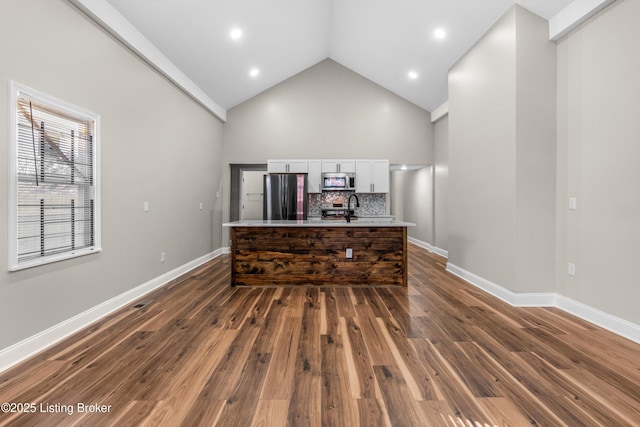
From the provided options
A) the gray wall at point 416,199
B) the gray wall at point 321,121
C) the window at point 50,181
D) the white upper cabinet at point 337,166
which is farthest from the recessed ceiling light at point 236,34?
the gray wall at point 416,199

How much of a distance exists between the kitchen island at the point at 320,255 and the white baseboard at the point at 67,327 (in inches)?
41.4

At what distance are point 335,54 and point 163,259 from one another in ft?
17.0

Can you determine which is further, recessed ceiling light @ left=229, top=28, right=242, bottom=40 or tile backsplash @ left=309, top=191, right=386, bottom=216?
tile backsplash @ left=309, top=191, right=386, bottom=216

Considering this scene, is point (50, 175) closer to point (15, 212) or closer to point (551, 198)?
point (15, 212)

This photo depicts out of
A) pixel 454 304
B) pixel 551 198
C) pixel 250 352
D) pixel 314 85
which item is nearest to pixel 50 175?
pixel 250 352

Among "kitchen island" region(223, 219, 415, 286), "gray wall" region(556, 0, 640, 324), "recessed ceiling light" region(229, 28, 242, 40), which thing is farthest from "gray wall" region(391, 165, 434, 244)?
"recessed ceiling light" region(229, 28, 242, 40)

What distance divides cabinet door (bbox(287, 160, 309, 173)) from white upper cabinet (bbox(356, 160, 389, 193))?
1137 mm

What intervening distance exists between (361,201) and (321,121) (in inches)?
78.8

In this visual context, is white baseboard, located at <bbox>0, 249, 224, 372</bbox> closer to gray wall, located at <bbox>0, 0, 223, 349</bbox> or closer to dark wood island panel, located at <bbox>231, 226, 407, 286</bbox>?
gray wall, located at <bbox>0, 0, 223, 349</bbox>

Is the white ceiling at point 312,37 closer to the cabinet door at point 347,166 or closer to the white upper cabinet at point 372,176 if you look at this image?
the white upper cabinet at point 372,176

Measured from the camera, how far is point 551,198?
314 cm

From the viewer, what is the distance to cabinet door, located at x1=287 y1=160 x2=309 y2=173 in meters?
6.33

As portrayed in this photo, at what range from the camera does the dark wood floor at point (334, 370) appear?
150 cm

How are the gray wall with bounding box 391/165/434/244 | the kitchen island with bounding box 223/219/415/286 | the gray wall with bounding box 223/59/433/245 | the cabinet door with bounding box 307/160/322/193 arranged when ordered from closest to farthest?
the kitchen island with bounding box 223/219/415/286, the cabinet door with bounding box 307/160/322/193, the gray wall with bounding box 223/59/433/245, the gray wall with bounding box 391/165/434/244
